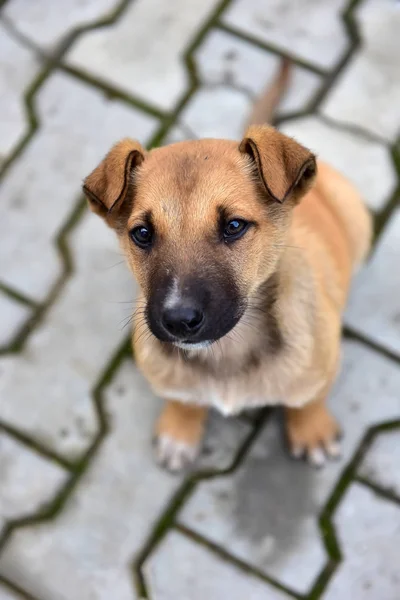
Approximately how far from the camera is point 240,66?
14.9 feet

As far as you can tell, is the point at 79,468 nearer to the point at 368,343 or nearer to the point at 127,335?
the point at 127,335

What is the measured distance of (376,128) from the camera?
432 centimetres

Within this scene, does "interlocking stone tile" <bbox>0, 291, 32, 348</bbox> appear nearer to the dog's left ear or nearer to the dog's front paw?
the dog's front paw

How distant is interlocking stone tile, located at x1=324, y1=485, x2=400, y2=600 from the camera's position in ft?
11.6

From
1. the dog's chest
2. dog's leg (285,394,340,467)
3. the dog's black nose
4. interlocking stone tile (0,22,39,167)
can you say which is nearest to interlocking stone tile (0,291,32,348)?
interlocking stone tile (0,22,39,167)

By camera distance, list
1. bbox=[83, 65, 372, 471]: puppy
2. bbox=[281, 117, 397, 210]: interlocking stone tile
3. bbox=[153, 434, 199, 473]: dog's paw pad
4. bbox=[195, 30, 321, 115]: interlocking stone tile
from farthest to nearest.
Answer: bbox=[195, 30, 321, 115]: interlocking stone tile < bbox=[281, 117, 397, 210]: interlocking stone tile < bbox=[153, 434, 199, 473]: dog's paw pad < bbox=[83, 65, 372, 471]: puppy

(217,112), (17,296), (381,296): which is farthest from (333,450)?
Answer: (217,112)

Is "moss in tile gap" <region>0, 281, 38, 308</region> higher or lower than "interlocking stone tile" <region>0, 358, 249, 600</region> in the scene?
higher

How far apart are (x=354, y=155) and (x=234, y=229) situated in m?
2.03

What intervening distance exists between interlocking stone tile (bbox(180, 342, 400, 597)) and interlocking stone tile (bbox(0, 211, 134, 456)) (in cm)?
79

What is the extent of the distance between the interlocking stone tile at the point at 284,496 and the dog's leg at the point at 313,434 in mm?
61

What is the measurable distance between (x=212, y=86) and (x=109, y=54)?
2.29ft

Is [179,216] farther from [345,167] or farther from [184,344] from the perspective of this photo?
[345,167]

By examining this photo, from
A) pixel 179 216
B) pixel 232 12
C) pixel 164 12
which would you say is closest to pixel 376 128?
pixel 232 12
